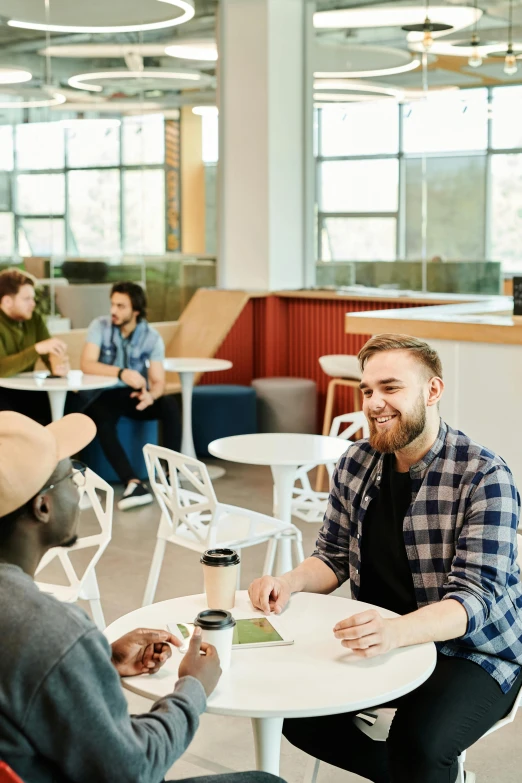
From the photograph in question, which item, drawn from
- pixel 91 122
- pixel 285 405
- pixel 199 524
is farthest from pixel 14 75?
pixel 199 524

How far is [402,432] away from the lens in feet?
8.34

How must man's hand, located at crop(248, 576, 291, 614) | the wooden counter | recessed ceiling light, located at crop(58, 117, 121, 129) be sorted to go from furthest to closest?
recessed ceiling light, located at crop(58, 117, 121, 129)
the wooden counter
man's hand, located at crop(248, 576, 291, 614)

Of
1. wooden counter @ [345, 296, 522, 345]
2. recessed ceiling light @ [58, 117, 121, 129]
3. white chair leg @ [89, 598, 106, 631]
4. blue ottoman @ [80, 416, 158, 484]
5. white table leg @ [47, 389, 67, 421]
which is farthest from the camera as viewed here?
recessed ceiling light @ [58, 117, 121, 129]

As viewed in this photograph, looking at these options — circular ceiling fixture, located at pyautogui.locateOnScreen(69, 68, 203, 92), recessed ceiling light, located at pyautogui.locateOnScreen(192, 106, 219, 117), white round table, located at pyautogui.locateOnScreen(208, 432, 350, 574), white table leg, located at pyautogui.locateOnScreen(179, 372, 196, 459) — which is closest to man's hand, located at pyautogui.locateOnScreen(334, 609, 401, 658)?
white round table, located at pyautogui.locateOnScreen(208, 432, 350, 574)

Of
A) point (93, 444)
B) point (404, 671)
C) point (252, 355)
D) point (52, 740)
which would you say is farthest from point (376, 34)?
point (52, 740)

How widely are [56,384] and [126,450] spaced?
106 centimetres

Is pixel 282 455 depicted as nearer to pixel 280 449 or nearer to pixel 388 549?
pixel 280 449

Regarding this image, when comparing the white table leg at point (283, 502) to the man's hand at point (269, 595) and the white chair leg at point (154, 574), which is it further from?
the man's hand at point (269, 595)

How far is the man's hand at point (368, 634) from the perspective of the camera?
6.93 feet

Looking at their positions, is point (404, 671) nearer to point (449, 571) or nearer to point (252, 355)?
point (449, 571)

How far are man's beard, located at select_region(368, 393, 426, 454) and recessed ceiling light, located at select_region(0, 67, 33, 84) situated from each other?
6019mm

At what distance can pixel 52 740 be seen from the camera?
1526 millimetres

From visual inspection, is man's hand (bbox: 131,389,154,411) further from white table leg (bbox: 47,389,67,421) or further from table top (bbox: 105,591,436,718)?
table top (bbox: 105,591,436,718)

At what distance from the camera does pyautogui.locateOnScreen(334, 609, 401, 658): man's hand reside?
2113 mm
